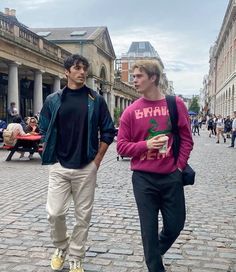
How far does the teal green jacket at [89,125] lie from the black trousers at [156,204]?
626mm

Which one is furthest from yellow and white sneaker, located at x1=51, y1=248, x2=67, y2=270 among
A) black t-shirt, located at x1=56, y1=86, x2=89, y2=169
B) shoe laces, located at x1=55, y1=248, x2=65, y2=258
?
black t-shirt, located at x1=56, y1=86, x2=89, y2=169

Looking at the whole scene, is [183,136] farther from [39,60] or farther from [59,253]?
[39,60]

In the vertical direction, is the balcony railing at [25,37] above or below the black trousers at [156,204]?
above

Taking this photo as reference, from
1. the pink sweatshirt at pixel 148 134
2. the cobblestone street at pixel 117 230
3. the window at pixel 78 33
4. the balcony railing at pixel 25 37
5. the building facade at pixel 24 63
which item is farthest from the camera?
the window at pixel 78 33

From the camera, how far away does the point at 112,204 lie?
24.2 feet

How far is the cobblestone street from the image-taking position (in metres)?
4.47

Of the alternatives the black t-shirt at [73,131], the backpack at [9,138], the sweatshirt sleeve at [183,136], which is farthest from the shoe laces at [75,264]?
the backpack at [9,138]

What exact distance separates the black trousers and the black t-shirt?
623 millimetres

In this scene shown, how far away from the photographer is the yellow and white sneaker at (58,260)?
4176 millimetres

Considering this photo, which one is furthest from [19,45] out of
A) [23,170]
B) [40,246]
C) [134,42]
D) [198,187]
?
[134,42]

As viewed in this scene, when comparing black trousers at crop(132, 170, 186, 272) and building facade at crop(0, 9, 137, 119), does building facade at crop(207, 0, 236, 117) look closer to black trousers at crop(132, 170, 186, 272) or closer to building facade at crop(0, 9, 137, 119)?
building facade at crop(0, 9, 137, 119)

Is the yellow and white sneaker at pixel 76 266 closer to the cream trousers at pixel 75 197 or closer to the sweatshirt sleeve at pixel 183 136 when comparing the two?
the cream trousers at pixel 75 197

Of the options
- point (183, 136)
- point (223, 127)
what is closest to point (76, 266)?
point (183, 136)

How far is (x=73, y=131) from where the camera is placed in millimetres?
4051
